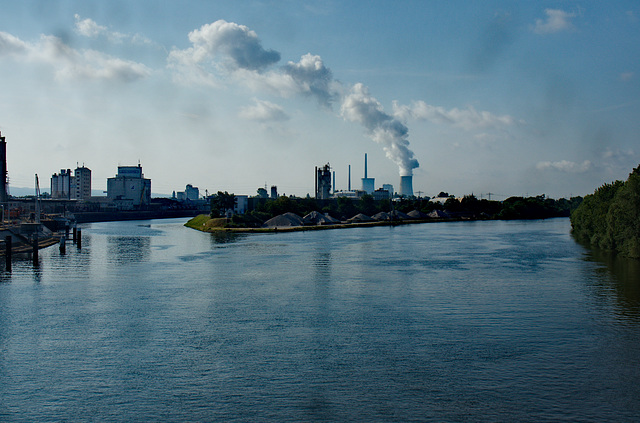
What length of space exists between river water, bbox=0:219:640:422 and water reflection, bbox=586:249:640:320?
0.20 m

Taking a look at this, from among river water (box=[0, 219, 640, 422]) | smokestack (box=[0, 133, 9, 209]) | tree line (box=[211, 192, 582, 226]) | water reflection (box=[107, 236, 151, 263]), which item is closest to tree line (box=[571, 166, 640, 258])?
river water (box=[0, 219, 640, 422])

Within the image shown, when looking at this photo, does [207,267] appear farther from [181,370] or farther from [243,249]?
[181,370]

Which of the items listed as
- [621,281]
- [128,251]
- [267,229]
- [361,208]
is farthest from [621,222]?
[361,208]

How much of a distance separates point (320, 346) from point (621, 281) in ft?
100

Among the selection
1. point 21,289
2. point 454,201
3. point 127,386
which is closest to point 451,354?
point 127,386

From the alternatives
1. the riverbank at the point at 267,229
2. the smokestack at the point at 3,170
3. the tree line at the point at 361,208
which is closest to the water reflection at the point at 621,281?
the riverbank at the point at 267,229

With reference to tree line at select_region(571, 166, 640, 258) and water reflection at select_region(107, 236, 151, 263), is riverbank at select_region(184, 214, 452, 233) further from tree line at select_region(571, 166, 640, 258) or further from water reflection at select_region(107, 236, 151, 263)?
tree line at select_region(571, 166, 640, 258)

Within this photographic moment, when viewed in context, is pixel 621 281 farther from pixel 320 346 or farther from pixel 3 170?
pixel 3 170

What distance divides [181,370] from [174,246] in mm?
56693

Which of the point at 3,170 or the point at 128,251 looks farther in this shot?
the point at 3,170

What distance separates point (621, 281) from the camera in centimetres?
4253

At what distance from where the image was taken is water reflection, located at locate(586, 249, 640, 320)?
3303 cm

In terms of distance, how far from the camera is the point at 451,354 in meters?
23.1

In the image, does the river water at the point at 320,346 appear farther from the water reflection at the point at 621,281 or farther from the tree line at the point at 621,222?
the tree line at the point at 621,222
